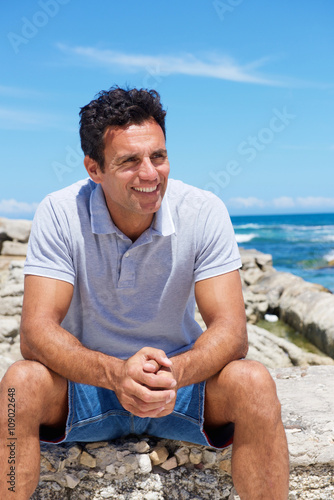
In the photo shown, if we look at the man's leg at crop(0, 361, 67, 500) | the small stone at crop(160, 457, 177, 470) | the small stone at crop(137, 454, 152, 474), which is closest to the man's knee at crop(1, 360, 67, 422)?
the man's leg at crop(0, 361, 67, 500)

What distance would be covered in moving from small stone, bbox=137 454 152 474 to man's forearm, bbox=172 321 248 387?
1.64 ft

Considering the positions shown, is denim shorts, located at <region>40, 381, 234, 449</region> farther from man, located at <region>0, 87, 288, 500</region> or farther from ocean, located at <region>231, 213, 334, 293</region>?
ocean, located at <region>231, 213, 334, 293</region>

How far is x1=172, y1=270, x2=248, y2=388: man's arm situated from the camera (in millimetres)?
2223

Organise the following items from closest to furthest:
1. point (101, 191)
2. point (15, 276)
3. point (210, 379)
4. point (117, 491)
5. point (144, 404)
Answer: point (144, 404) < point (210, 379) < point (117, 491) < point (101, 191) < point (15, 276)

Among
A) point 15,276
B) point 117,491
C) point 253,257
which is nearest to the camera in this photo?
point 117,491

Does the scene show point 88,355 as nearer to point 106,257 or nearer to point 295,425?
point 106,257

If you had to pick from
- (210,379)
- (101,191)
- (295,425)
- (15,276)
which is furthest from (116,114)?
(15,276)

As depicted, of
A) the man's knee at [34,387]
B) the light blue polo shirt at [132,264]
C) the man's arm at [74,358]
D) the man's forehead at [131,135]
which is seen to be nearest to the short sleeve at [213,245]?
the light blue polo shirt at [132,264]

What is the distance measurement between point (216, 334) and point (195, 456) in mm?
665

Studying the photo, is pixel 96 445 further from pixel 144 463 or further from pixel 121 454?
pixel 144 463

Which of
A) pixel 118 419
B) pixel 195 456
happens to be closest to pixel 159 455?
pixel 195 456

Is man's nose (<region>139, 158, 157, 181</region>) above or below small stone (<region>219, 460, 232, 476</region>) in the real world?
above

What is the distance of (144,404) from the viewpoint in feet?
6.88

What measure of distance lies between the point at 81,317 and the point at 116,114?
1040 millimetres
